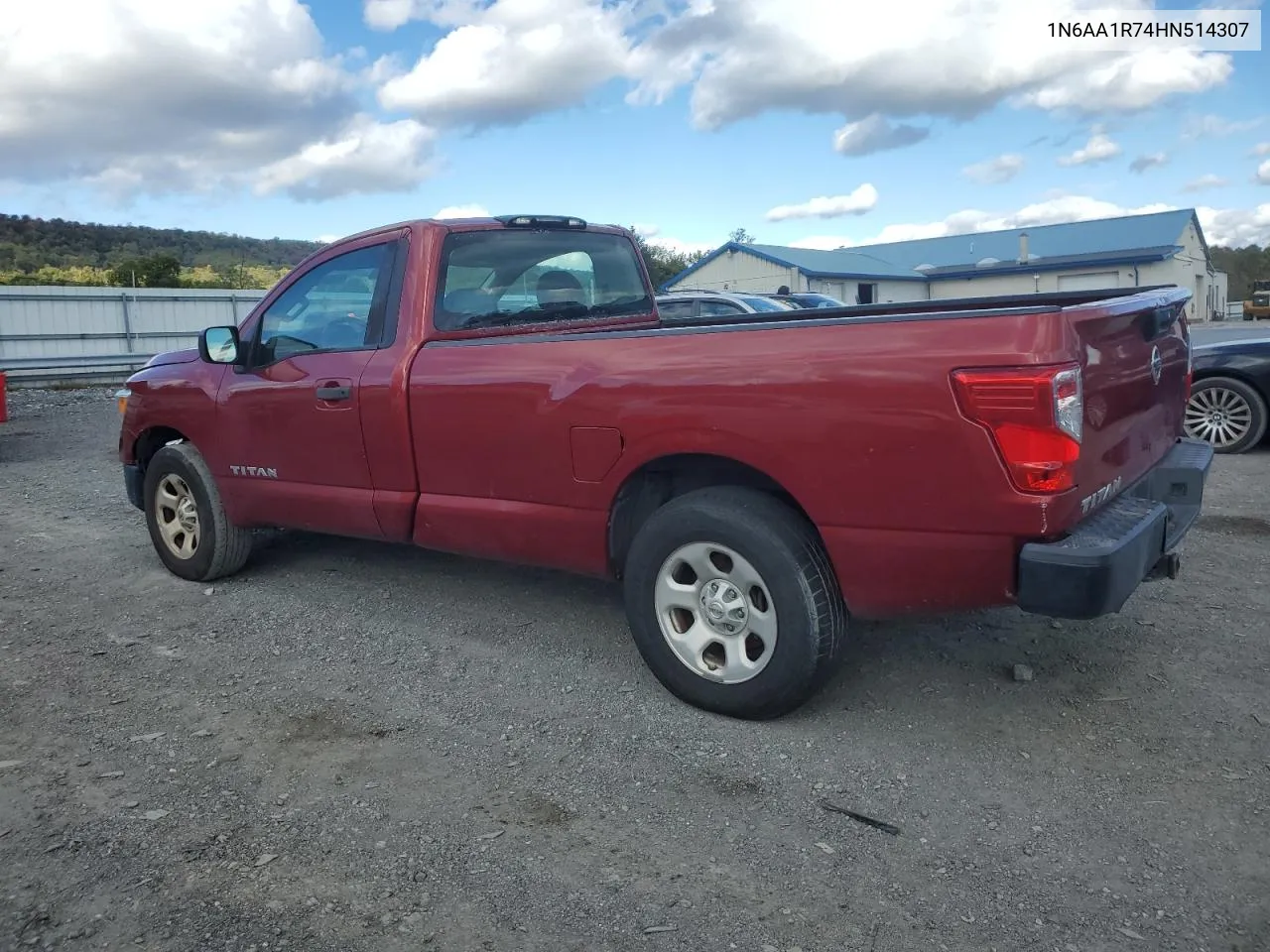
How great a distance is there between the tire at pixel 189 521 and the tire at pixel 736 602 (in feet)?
9.17

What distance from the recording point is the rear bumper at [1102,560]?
9.80 ft

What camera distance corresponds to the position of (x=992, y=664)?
422 centimetres

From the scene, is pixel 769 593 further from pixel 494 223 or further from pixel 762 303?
pixel 762 303

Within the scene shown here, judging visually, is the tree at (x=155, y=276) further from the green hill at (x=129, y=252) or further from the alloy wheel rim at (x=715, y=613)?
the alloy wheel rim at (x=715, y=613)

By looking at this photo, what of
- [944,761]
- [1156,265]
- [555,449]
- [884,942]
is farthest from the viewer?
[1156,265]

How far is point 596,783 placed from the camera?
3.33 meters

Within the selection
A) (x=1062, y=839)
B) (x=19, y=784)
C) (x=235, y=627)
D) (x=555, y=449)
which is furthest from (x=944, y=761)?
(x=235, y=627)

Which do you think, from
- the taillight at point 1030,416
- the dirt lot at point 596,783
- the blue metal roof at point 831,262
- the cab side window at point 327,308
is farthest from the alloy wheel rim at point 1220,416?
the blue metal roof at point 831,262

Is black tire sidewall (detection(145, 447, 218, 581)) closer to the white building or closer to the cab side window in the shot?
the cab side window

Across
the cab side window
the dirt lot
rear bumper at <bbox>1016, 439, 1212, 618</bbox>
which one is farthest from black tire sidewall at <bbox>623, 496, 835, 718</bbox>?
the cab side window

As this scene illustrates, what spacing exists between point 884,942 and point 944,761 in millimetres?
1042

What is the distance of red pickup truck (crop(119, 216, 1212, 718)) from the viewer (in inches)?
120

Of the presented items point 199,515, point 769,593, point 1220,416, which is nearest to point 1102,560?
point 769,593

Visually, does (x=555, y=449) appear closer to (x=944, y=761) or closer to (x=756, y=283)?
(x=944, y=761)
